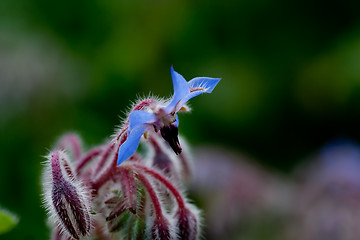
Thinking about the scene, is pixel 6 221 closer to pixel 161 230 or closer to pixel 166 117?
pixel 161 230

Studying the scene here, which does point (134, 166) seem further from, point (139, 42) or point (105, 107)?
point (139, 42)

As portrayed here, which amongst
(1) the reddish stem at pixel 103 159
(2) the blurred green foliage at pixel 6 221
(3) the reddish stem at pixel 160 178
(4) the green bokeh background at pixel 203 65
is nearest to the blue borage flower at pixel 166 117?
(3) the reddish stem at pixel 160 178

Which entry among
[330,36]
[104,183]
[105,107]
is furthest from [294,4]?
[104,183]

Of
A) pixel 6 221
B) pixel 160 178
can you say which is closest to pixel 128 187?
pixel 160 178

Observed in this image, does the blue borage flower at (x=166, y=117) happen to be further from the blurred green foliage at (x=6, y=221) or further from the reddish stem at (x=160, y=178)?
the blurred green foliage at (x=6, y=221)

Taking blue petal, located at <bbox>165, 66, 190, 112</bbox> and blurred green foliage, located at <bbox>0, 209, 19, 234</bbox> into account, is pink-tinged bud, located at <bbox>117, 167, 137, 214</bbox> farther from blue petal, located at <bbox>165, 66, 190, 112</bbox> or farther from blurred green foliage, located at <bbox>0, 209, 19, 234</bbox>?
blurred green foliage, located at <bbox>0, 209, 19, 234</bbox>

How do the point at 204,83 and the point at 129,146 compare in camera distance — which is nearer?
the point at 129,146

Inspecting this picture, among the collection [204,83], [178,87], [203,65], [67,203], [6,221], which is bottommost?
[67,203]
